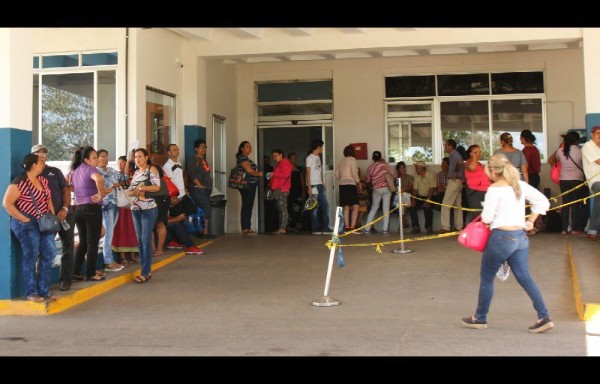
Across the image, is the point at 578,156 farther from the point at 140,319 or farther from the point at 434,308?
the point at 140,319

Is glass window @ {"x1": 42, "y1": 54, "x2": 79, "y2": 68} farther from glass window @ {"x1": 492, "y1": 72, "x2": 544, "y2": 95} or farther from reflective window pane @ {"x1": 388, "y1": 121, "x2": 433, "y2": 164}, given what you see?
glass window @ {"x1": 492, "y1": 72, "x2": 544, "y2": 95}

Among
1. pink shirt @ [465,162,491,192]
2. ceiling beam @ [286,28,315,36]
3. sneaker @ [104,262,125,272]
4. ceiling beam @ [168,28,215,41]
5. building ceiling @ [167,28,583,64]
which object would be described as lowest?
sneaker @ [104,262,125,272]

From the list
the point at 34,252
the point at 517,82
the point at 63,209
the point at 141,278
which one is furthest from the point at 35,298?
the point at 517,82

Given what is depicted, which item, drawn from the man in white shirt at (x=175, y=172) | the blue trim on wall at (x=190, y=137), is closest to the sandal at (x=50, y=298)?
the man in white shirt at (x=175, y=172)

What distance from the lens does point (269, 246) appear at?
41.5ft

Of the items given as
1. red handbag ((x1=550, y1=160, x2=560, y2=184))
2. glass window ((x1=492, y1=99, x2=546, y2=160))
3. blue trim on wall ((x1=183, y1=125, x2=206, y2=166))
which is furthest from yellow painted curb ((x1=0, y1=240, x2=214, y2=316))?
glass window ((x1=492, y1=99, x2=546, y2=160))

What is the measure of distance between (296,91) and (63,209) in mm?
9057

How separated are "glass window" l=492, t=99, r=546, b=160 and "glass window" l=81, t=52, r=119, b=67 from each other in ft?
28.2

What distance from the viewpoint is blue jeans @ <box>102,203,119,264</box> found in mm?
9734

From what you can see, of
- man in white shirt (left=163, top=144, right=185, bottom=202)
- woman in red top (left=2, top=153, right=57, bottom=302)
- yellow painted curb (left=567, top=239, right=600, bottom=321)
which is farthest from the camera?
man in white shirt (left=163, top=144, right=185, bottom=202)

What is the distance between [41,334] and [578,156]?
914 centimetres

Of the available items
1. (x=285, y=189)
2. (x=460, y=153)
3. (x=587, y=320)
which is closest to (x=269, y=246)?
(x=285, y=189)
